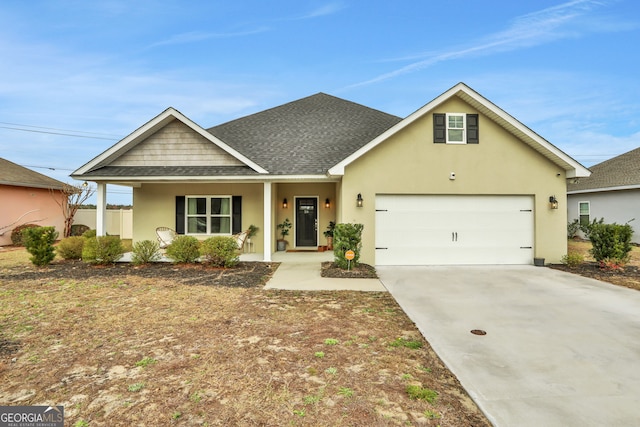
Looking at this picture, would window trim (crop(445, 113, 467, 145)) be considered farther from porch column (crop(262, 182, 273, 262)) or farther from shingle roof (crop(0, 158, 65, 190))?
shingle roof (crop(0, 158, 65, 190))

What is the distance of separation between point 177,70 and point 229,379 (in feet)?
79.0

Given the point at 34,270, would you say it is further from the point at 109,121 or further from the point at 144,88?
the point at 109,121

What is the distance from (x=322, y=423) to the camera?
2.51 meters

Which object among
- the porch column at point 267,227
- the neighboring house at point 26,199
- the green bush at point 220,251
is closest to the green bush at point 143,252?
the green bush at point 220,251

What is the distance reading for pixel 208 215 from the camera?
A: 12180 mm

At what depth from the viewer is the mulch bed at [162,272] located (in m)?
7.92

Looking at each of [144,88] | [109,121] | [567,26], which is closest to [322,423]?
[567,26]

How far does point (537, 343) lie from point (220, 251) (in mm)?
7724

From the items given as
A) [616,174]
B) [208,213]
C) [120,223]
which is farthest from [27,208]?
[616,174]

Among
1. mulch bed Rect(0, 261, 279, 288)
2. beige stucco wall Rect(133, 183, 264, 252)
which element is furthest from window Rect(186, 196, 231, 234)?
mulch bed Rect(0, 261, 279, 288)

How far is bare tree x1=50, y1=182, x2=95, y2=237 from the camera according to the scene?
1727 centimetres

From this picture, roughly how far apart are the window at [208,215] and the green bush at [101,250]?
274 cm

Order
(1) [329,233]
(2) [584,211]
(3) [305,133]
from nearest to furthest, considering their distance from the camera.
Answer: (1) [329,233] → (3) [305,133] → (2) [584,211]

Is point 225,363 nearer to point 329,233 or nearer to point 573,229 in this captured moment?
point 329,233
